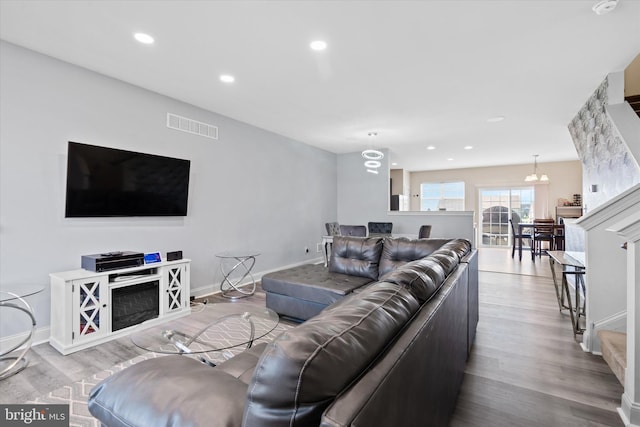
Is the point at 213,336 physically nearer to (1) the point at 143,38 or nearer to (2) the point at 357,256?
(2) the point at 357,256

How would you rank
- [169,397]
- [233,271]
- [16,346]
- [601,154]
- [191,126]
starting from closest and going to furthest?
1. [169,397]
2. [16,346]
3. [601,154]
4. [191,126]
5. [233,271]

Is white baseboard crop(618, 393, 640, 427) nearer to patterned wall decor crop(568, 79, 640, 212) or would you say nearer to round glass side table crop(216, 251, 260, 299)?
patterned wall decor crop(568, 79, 640, 212)

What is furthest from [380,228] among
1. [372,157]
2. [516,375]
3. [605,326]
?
[516,375]

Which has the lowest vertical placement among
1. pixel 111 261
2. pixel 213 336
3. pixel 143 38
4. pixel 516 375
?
pixel 516 375

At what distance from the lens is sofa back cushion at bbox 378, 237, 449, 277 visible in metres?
3.25

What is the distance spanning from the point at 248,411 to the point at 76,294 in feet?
9.26

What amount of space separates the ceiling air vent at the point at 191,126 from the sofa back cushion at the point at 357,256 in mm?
2456

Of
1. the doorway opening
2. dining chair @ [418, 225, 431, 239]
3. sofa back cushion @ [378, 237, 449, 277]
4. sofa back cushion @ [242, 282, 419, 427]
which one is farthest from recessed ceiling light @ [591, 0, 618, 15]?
the doorway opening

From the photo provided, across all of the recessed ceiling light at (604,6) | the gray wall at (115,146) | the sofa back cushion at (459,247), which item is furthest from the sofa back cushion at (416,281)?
the gray wall at (115,146)

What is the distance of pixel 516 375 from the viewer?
2.27 meters

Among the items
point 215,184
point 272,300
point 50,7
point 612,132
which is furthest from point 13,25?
point 612,132

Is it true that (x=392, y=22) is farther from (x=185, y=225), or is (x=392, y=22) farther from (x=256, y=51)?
(x=185, y=225)

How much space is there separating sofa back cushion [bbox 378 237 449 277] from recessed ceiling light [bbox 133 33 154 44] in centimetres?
303

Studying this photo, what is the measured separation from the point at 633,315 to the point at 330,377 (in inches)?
77.9
